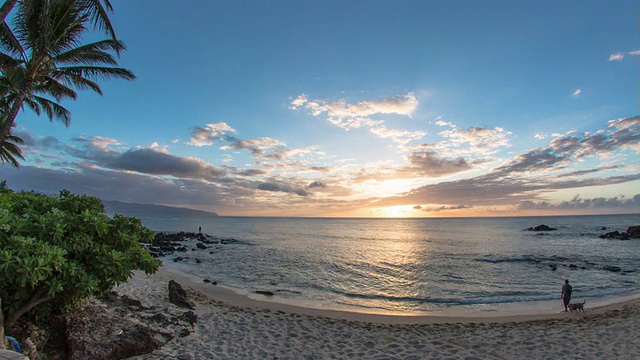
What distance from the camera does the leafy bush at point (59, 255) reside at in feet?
17.4

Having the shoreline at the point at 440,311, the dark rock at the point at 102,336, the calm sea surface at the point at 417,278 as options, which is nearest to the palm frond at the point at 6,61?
the dark rock at the point at 102,336

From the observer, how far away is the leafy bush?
5.30 meters

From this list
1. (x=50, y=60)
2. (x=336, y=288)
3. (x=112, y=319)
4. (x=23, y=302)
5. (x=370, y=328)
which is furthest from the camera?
(x=336, y=288)

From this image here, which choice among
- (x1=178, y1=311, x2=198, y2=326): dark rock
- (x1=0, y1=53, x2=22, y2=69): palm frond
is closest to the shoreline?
(x1=178, y1=311, x2=198, y2=326): dark rock

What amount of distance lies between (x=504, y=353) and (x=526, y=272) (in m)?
20.3

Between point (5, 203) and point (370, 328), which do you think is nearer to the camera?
point (5, 203)

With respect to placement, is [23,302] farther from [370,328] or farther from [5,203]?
[370,328]

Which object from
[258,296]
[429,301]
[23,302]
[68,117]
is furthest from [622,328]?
[68,117]

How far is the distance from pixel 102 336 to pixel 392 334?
8.98 meters

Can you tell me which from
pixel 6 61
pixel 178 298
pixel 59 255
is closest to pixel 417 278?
pixel 178 298

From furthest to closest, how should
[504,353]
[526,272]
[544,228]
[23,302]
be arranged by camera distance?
[544,228]
[526,272]
[504,353]
[23,302]

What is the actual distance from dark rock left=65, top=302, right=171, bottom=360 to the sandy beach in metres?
0.36

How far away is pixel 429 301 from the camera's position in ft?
57.6

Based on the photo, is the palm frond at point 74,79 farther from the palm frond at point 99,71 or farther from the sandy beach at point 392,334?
the sandy beach at point 392,334
